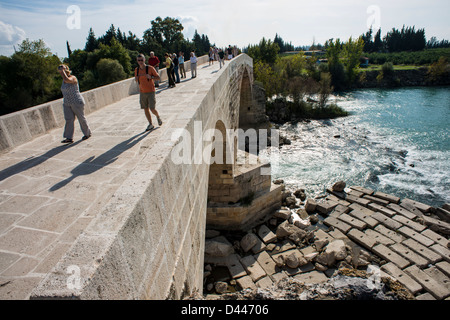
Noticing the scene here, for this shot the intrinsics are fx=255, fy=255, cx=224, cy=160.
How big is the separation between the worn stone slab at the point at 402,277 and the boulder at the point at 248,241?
150 inches

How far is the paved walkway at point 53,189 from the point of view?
1.93 metres

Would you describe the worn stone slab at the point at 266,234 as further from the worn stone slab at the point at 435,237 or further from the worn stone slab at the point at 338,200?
the worn stone slab at the point at 435,237

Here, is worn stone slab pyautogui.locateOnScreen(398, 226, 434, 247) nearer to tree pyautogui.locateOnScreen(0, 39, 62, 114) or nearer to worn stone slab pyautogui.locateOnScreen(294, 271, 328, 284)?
worn stone slab pyautogui.locateOnScreen(294, 271, 328, 284)

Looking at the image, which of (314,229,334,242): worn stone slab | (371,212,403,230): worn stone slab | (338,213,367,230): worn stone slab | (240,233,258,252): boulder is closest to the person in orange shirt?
(240,233,258,252): boulder

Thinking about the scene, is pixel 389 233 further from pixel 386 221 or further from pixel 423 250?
pixel 423 250

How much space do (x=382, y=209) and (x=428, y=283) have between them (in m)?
3.55

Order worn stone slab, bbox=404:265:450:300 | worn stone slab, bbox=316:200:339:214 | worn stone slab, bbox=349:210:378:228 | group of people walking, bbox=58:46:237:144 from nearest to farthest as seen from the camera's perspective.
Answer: group of people walking, bbox=58:46:237:144
worn stone slab, bbox=404:265:450:300
worn stone slab, bbox=349:210:378:228
worn stone slab, bbox=316:200:339:214

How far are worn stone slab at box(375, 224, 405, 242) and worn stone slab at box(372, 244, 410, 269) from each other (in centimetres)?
73

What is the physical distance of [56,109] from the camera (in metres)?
4.88

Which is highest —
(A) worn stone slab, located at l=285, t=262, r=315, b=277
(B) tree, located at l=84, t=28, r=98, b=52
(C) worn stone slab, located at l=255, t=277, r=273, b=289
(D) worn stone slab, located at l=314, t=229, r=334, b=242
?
(B) tree, located at l=84, t=28, r=98, b=52

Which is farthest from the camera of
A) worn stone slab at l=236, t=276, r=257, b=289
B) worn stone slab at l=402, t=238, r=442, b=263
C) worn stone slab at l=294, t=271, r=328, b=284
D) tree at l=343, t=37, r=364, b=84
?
tree at l=343, t=37, r=364, b=84

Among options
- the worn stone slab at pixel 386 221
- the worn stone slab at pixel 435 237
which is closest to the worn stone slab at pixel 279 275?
the worn stone slab at pixel 386 221

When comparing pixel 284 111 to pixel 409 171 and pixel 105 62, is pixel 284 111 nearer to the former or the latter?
pixel 409 171

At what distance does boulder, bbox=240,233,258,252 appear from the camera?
26.5 ft
